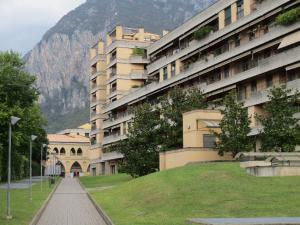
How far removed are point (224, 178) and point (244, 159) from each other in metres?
4.27

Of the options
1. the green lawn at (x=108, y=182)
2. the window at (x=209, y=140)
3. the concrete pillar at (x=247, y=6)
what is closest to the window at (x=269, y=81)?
the concrete pillar at (x=247, y=6)

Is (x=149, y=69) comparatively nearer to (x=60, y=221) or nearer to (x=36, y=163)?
(x=36, y=163)

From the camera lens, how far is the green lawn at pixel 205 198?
20797 millimetres

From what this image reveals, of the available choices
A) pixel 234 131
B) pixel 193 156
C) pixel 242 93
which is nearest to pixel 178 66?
pixel 242 93

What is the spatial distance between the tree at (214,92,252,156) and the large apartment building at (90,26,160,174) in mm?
50435

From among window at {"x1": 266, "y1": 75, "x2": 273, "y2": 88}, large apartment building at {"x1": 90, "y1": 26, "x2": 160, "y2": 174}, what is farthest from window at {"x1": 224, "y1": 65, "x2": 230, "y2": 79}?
large apartment building at {"x1": 90, "y1": 26, "x2": 160, "y2": 174}

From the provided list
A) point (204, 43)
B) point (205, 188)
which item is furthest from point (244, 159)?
point (204, 43)

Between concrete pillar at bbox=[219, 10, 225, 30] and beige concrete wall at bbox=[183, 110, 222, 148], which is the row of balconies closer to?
concrete pillar at bbox=[219, 10, 225, 30]

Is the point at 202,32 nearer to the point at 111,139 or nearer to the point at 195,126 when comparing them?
the point at 195,126

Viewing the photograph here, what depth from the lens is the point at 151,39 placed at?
98.3 m

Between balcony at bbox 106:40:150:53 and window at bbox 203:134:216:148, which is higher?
balcony at bbox 106:40:150:53

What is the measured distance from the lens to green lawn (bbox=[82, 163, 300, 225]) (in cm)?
2080

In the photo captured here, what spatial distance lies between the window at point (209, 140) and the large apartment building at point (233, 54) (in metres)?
9.26

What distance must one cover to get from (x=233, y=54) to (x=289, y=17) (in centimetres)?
1007
